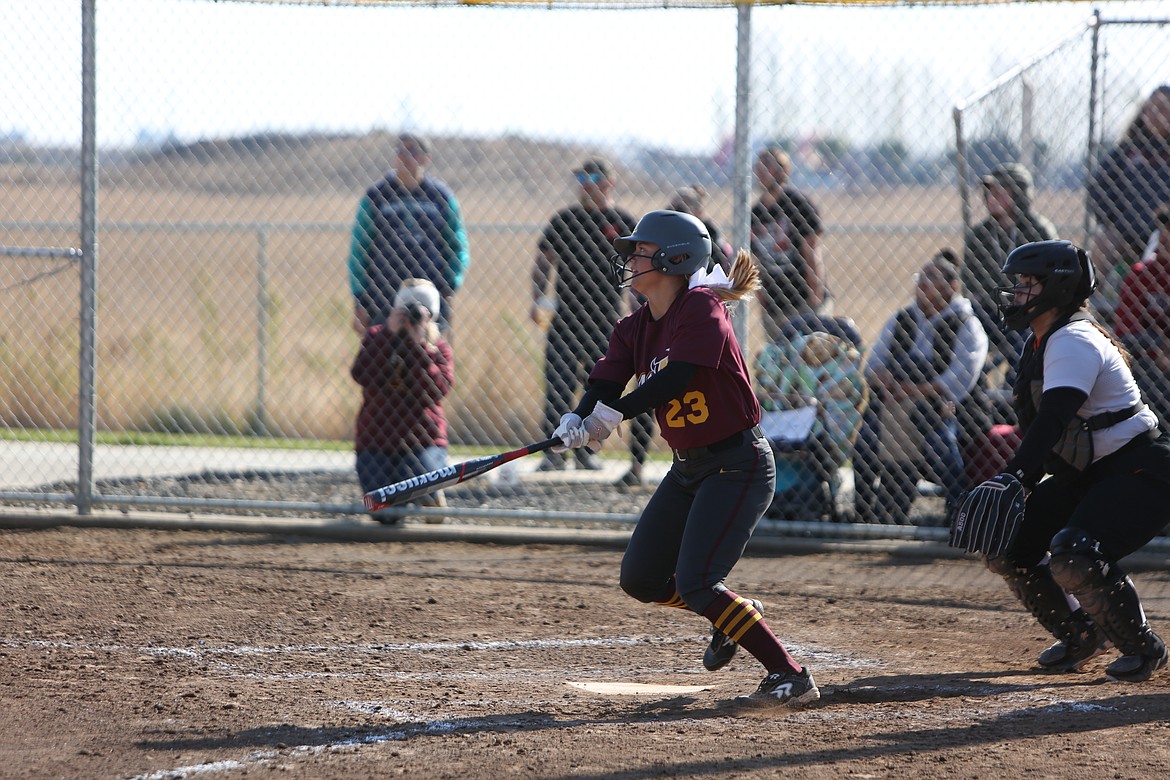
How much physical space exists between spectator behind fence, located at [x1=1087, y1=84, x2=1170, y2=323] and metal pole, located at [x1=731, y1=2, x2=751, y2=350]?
2.17 metres

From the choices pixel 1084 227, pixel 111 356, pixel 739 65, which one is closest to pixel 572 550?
pixel 739 65

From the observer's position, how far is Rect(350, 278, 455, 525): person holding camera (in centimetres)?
794

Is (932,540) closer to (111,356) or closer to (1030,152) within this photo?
(1030,152)

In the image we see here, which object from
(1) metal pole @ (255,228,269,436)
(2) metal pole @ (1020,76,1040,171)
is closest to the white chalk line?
(2) metal pole @ (1020,76,1040,171)

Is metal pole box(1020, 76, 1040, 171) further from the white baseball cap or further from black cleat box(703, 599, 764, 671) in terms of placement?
black cleat box(703, 599, 764, 671)

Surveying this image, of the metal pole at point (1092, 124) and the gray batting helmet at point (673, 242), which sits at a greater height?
the metal pole at point (1092, 124)

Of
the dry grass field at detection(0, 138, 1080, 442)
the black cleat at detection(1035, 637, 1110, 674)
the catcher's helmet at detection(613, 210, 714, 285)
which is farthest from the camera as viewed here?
the dry grass field at detection(0, 138, 1080, 442)

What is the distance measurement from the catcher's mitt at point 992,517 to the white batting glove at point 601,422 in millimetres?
1348

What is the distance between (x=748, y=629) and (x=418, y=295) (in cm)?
428

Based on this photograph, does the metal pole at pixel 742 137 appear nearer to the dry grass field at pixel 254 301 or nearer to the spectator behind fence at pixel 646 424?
the spectator behind fence at pixel 646 424

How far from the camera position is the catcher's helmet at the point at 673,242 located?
4.52 meters

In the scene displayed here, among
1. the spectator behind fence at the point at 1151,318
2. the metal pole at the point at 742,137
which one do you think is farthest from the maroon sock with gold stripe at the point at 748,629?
the spectator behind fence at the point at 1151,318

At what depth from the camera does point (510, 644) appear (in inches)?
213

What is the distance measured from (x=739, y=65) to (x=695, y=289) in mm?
3073
